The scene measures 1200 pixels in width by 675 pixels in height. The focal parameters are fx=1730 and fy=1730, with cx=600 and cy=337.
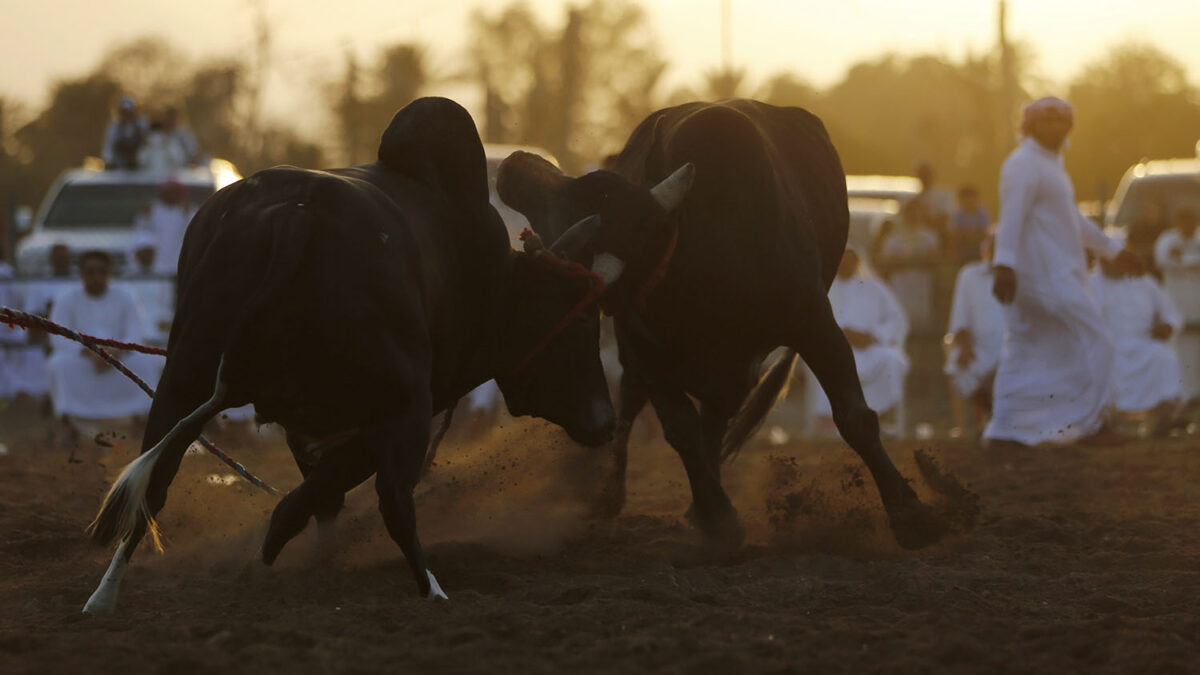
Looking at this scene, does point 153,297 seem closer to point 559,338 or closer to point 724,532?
point 559,338

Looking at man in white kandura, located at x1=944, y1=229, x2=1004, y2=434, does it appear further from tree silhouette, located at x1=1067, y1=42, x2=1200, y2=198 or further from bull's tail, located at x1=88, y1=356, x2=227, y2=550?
tree silhouette, located at x1=1067, y1=42, x2=1200, y2=198

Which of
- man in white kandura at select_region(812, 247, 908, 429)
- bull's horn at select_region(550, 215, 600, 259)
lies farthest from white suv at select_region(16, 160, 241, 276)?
bull's horn at select_region(550, 215, 600, 259)

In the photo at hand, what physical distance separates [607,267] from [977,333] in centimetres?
697

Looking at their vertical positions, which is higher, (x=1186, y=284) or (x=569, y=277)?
(x=569, y=277)

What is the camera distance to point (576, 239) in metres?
6.02

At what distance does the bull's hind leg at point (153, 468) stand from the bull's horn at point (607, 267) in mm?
1601

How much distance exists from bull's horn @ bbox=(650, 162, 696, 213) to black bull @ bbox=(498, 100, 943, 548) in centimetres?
7

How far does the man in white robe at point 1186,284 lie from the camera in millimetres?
14000

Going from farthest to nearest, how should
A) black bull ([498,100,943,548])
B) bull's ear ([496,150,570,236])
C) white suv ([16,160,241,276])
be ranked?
white suv ([16,160,241,276]) → bull's ear ([496,150,570,236]) → black bull ([498,100,943,548])

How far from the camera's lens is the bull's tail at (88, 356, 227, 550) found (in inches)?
185

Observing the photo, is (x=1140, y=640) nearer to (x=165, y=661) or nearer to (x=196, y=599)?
(x=165, y=661)

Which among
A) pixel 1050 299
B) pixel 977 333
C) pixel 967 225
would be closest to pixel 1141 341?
pixel 977 333

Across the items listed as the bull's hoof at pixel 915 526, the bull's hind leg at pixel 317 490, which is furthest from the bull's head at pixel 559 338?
the bull's hoof at pixel 915 526

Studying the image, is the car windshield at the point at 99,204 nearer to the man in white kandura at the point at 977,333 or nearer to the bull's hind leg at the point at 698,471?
the man in white kandura at the point at 977,333
